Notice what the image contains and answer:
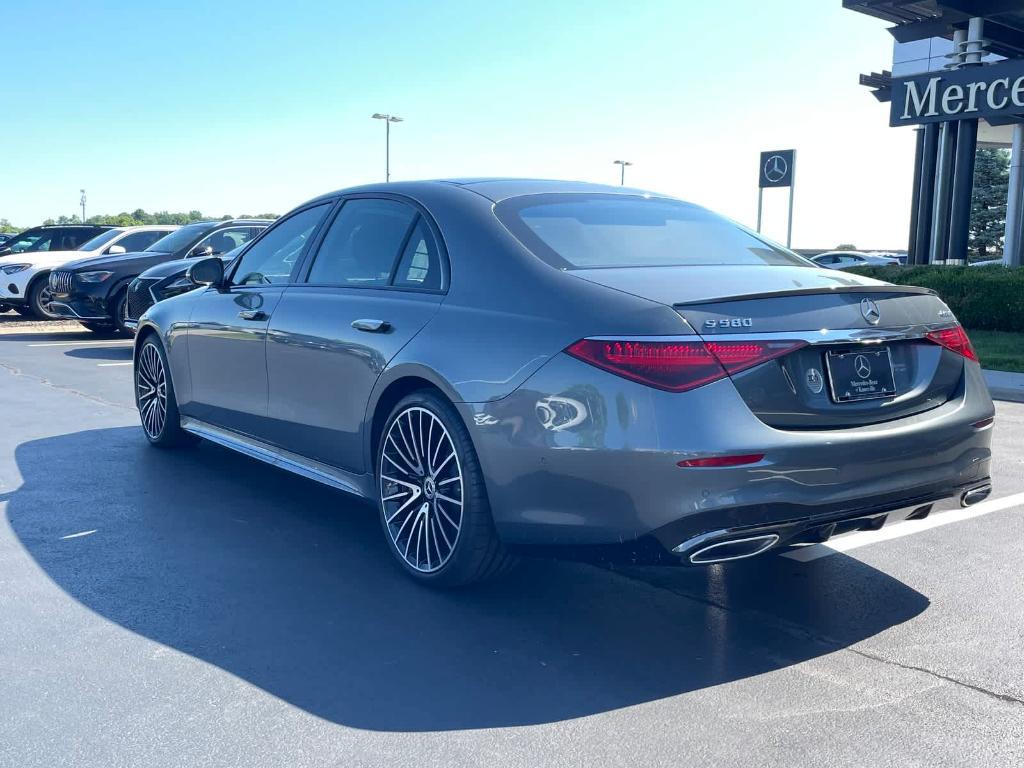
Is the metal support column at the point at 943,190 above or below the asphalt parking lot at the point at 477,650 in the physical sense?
above

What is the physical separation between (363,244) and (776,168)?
45.0ft

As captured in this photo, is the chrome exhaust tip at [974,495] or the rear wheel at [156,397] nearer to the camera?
the chrome exhaust tip at [974,495]

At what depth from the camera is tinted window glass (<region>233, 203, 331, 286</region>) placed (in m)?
5.57

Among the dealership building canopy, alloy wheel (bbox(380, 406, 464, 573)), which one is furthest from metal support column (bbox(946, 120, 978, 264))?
alloy wheel (bbox(380, 406, 464, 573))

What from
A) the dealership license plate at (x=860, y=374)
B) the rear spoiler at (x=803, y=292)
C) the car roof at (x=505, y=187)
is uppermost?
the car roof at (x=505, y=187)

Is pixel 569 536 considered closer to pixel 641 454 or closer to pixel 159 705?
pixel 641 454

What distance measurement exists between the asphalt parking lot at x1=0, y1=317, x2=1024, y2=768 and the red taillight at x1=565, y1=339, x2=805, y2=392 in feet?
3.21

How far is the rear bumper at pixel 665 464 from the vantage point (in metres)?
3.39

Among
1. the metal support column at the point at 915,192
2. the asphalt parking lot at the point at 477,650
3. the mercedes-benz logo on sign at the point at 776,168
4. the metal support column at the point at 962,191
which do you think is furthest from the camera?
the metal support column at the point at 915,192

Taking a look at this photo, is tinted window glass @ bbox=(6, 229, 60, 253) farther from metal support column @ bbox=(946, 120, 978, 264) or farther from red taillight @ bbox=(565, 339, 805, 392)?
red taillight @ bbox=(565, 339, 805, 392)

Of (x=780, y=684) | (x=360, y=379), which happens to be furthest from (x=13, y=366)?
(x=780, y=684)

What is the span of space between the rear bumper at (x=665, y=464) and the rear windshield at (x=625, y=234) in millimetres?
705

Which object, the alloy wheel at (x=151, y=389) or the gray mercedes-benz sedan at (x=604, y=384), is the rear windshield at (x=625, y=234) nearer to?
the gray mercedes-benz sedan at (x=604, y=384)

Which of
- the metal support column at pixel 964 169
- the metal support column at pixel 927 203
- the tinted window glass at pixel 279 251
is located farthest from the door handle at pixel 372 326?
the metal support column at pixel 927 203
